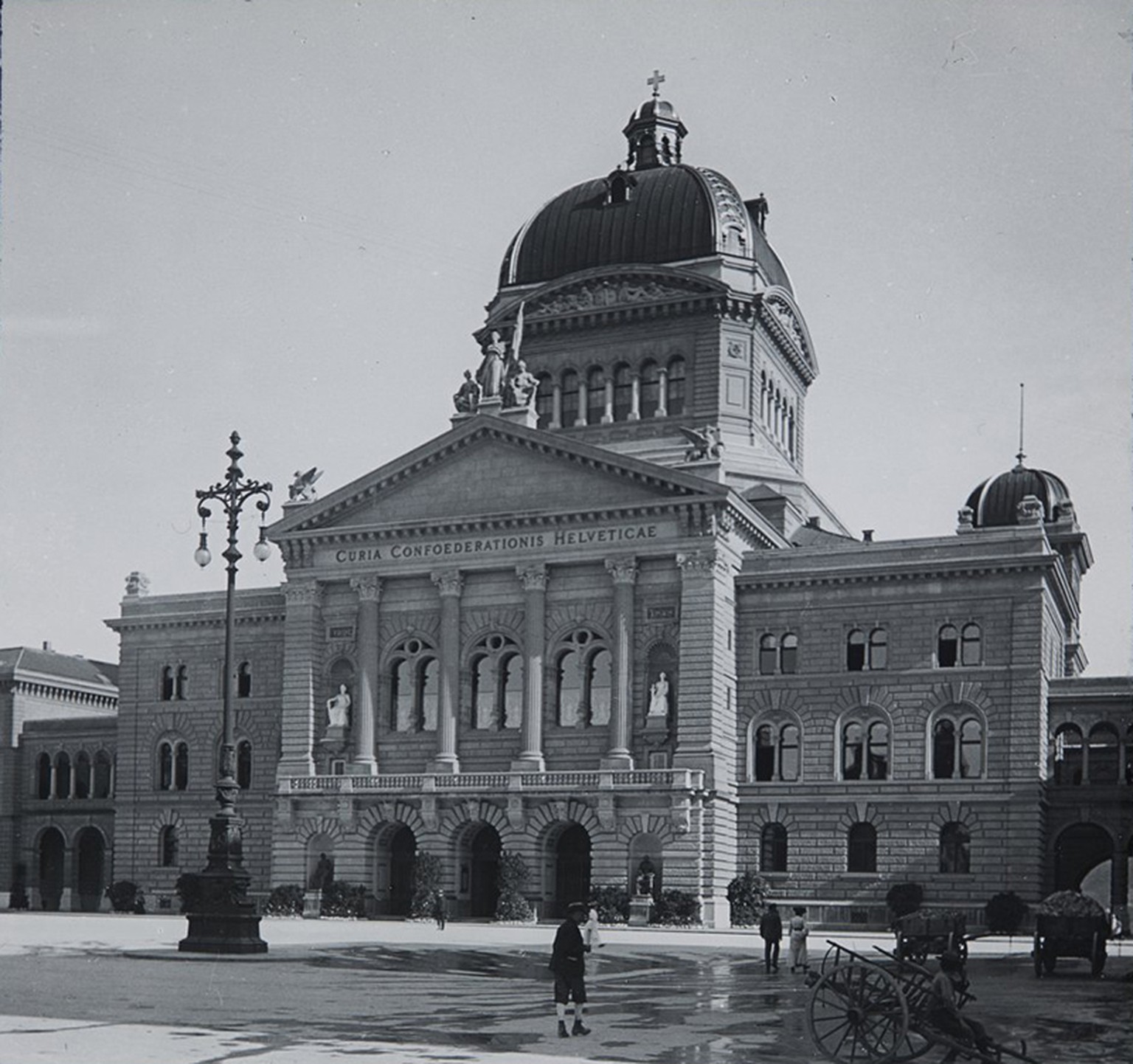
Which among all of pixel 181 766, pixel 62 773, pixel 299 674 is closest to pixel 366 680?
pixel 299 674

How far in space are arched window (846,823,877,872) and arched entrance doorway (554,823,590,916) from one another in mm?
9275

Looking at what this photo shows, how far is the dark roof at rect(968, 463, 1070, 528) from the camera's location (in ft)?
282

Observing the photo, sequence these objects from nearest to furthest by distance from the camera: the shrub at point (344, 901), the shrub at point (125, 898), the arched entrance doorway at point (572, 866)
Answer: the arched entrance doorway at point (572, 866) < the shrub at point (344, 901) < the shrub at point (125, 898)

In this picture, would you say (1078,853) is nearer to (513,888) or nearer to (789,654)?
(789,654)

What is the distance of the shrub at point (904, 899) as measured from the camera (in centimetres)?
5891

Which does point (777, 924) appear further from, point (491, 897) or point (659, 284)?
point (659, 284)

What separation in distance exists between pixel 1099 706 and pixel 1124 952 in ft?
54.5

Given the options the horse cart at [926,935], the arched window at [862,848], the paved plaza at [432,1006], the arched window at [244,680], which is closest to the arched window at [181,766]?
the arched window at [244,680]

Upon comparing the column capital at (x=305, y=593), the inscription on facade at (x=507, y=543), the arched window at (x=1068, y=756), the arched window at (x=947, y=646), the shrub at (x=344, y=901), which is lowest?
the shrub at (x=344, y=901)

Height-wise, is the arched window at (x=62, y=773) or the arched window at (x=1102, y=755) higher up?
the arched window at (x=1102, y=755)

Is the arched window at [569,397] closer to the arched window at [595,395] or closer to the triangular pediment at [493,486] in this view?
the arched window at [595,395]

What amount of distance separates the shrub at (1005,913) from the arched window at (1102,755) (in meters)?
6.79

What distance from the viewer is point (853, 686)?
207 feet

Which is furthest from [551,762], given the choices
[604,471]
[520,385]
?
[520,385]
